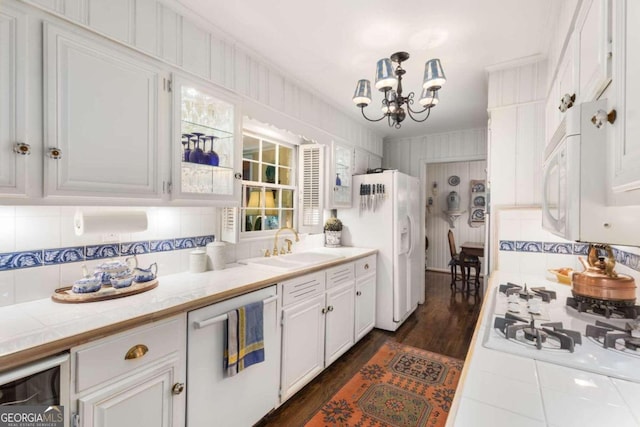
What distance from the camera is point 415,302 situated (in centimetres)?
400

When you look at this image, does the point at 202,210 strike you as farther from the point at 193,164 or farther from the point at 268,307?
the point at 268,307

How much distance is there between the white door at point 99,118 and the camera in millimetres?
1250

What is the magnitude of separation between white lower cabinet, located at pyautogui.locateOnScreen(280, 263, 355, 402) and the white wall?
172 inches

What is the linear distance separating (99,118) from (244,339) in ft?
4.33

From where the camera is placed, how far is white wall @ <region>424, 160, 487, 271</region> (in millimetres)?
6285

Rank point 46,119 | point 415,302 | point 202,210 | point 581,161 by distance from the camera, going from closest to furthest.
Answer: point 581,161 → point 46,119 → point 202,210 → point 415,302

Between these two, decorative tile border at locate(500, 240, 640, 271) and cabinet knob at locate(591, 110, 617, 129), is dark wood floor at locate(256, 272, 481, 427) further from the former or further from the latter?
cabinet knob at locate(591, 110, 617, 129)

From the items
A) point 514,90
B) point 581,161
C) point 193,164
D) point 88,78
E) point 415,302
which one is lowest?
point 415,302

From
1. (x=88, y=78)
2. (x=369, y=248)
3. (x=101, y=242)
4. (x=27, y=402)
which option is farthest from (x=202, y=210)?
(x=369, y=248)

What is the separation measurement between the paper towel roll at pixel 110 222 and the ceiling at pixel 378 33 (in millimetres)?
1249

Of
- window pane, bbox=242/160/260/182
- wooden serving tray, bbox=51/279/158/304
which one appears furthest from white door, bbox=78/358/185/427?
window pane, bbox=242/160/260/182

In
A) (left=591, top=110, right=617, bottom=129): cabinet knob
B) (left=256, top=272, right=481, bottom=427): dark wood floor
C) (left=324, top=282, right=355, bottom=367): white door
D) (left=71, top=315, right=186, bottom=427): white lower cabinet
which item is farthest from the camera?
(left=324, top=282, right=355, bottom=367): white door

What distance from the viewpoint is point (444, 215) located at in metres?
6.57

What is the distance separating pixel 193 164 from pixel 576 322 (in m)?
2.11
